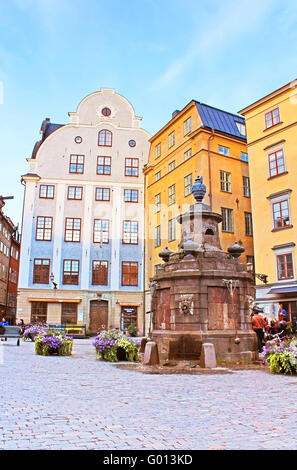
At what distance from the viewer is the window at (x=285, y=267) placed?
25.6 m


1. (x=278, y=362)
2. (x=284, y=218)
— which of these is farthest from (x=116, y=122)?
(x=278, y=362)

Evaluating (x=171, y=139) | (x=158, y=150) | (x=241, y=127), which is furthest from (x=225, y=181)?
(x=158, y=150)

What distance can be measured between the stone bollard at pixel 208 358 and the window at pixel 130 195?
29.6 meters

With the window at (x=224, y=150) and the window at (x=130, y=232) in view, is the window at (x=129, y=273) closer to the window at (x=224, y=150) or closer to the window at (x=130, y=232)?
the window at (x=130, y=232)

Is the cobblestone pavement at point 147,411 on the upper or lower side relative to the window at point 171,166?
lower

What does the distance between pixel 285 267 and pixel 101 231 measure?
18.1 metres

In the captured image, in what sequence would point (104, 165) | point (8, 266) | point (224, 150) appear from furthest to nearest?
1. point (8, 266)
2. point (104, 165)
3. point (224, 150)

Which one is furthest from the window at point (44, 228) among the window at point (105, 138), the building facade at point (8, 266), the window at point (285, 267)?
the window at point (285, 267)

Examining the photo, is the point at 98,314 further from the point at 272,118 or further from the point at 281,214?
the point at 272,118

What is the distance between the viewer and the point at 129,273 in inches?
1526

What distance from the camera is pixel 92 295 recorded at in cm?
3744
